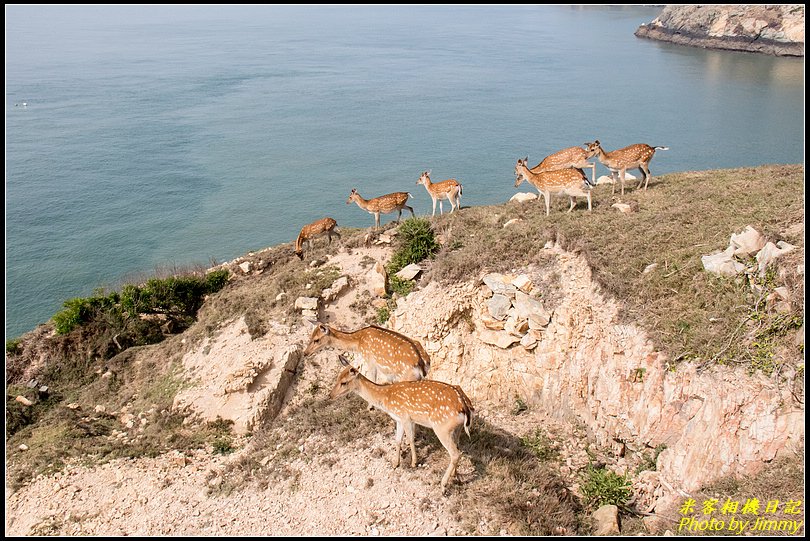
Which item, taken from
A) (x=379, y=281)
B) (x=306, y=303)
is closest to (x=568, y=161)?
(x=379, y=281)

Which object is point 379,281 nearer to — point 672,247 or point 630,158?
point 672,247

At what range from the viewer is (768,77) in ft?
246

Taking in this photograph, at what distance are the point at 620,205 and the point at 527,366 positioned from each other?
20.1 ft

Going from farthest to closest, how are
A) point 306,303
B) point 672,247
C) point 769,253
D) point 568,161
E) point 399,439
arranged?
point 568,161
point 306,303
point 672,247
point 769,253
point 399,439

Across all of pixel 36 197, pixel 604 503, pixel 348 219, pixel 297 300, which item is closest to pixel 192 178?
pixel 36 197

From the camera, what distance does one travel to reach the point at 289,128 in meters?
57.1

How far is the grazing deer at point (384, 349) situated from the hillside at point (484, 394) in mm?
1187

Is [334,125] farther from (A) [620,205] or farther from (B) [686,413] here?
(B) [686,413]

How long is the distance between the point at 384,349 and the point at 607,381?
484 centimetres

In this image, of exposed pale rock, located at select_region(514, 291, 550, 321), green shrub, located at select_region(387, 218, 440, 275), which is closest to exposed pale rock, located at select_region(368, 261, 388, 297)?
green shrub, located at select_region(387, 218, 440, 275)

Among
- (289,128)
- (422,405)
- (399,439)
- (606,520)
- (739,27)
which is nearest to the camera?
(422,405)

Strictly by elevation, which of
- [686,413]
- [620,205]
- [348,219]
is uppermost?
[620,205]

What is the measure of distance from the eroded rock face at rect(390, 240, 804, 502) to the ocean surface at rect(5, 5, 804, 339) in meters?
A: 19.4

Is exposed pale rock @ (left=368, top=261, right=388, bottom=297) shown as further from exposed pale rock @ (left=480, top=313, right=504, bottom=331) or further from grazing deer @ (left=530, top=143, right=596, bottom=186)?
grazing deer @ (left=530, top=143, right=596, bottom=186)
